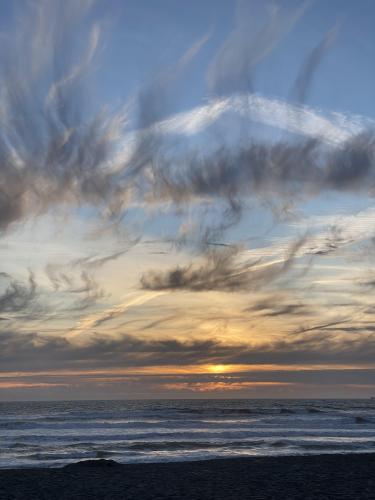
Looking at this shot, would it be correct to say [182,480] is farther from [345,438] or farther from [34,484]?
[345,438]

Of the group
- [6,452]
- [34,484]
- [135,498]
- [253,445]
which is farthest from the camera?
[253,445]

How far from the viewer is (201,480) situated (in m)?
21.4

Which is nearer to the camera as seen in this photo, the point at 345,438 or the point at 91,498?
the point at 91,498

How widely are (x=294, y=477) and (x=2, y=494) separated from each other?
435 inches

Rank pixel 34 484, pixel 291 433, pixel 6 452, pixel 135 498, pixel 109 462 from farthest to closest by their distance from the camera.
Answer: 1. pixel 291 433
2. pixel 6 452
3. pixel 109 462
4. pixel 34 484
5. pixel 135 498

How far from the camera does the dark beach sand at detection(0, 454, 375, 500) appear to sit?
1808 cm

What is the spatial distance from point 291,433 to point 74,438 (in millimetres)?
21172

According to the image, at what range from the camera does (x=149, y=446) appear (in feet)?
137

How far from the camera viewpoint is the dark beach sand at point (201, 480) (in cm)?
1808

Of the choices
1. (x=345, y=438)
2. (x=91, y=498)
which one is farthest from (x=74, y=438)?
(x=91, y=498)

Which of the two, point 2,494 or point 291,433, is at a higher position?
point 2,494

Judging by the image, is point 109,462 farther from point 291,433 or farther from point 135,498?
point 291,433

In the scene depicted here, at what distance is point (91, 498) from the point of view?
17.6 m

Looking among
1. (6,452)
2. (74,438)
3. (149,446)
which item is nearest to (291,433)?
(149,446)
